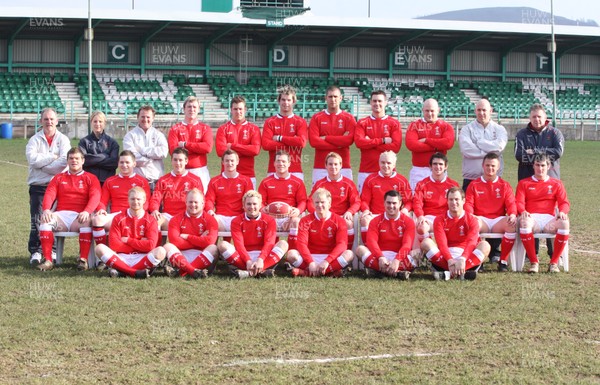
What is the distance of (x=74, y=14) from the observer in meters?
36.8

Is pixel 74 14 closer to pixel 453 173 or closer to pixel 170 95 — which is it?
pixel 170 95

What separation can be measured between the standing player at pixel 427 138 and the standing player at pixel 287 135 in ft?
4.19

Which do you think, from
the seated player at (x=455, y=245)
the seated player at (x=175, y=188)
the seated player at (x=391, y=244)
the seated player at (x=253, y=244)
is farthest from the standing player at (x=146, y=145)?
the seated player at (x=455, y=245)

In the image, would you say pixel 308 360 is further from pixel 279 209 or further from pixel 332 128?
pixel 332 128

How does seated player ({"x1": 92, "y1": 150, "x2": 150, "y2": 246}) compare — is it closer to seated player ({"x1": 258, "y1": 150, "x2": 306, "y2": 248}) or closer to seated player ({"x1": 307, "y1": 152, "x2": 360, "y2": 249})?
seated player ({"x1": 258, "y1": 150, "x2": 306, "y2": 248})

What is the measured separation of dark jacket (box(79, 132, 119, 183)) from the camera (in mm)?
9859

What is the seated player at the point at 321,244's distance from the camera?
8.89m

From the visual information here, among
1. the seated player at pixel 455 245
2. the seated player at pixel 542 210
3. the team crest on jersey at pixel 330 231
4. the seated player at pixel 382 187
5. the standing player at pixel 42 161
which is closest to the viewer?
the seated player at pixel 455 245

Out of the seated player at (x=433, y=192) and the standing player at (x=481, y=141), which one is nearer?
the seated player at (x=433, y=192)

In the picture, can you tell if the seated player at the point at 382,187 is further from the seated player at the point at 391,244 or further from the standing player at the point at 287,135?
the standing player at the point at 287,135

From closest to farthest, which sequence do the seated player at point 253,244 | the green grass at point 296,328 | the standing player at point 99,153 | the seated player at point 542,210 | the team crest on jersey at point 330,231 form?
the green grass at point 296,328, the seated player at point 253,244, the team crest on jersey at point 330,231, the seated player at point 542,210, the standing player at point 99,153

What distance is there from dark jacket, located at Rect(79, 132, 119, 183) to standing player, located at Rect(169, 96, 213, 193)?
659mm

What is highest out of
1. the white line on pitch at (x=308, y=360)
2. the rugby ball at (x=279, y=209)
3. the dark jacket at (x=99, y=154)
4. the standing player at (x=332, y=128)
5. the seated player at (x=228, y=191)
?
the standing player at (x=332, y=128)

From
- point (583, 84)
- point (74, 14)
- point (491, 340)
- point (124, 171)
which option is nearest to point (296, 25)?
point (74, 14)
